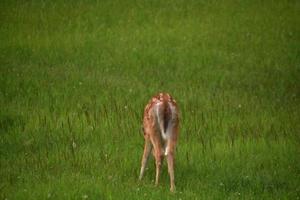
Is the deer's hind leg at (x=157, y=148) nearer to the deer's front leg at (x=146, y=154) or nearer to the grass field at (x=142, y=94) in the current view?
the grass field at (x=142, y=94)

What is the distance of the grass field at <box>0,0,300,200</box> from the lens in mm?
12469

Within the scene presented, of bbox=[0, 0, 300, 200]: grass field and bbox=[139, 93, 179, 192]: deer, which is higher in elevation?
bbox=[139, 93, 179, 192]: deer

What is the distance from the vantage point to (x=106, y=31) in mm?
25453

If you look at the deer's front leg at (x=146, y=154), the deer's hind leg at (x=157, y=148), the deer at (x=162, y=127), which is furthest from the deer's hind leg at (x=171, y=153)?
the deer's front leg at (x=146, y=154)

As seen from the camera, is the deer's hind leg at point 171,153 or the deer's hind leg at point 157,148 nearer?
the deer's hind leg at point 171,153

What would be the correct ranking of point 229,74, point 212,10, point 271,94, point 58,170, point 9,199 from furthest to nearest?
point 212,10
point 229,74
point 271,94
point 58,170
point 9,199

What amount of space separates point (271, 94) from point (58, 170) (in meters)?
8.62

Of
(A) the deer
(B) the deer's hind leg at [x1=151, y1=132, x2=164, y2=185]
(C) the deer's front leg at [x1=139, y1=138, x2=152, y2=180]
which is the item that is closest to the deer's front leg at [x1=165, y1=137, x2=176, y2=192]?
(A) the deer

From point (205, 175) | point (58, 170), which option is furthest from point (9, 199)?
point (205, 175)

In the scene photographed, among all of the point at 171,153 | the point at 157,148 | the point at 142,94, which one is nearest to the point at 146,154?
the point at 157,148

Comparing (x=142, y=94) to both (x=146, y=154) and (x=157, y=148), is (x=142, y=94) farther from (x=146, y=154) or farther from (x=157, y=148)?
(x=157, y=148)

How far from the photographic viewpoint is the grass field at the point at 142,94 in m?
12.5

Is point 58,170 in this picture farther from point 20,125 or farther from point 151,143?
point 20,125

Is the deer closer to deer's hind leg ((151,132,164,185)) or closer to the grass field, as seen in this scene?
deer's hind leg ((151,132,164,185))
